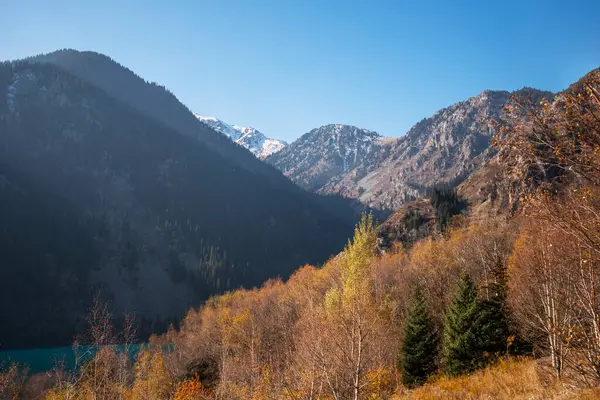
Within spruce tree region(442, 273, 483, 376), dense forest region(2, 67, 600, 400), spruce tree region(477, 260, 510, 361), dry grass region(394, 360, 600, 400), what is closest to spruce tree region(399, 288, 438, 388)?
dense forest region(2, 67, 600, 400)

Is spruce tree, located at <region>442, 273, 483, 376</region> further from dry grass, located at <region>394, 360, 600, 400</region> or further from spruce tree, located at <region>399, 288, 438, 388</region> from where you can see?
dry grass, located at <region>394, 360, 600, 400</region>

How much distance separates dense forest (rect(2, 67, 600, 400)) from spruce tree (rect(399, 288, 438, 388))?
0.10 metres

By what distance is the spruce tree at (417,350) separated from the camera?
2714cm

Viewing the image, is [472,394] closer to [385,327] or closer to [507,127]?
[507,127]

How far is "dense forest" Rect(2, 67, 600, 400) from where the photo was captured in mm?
6980

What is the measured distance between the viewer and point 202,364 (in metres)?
48.1

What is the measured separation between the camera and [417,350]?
2759cm

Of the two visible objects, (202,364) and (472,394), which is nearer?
(472,394)

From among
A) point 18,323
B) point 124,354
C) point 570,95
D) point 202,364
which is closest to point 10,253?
point 18,323

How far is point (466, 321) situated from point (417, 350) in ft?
14.9

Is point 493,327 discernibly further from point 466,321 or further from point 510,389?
point 510,389

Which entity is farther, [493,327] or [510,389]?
[493,327]

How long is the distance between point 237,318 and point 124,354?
44053 millimetres

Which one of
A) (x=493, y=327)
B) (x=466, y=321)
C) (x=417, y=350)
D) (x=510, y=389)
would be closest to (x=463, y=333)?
(x=466, y=321)
